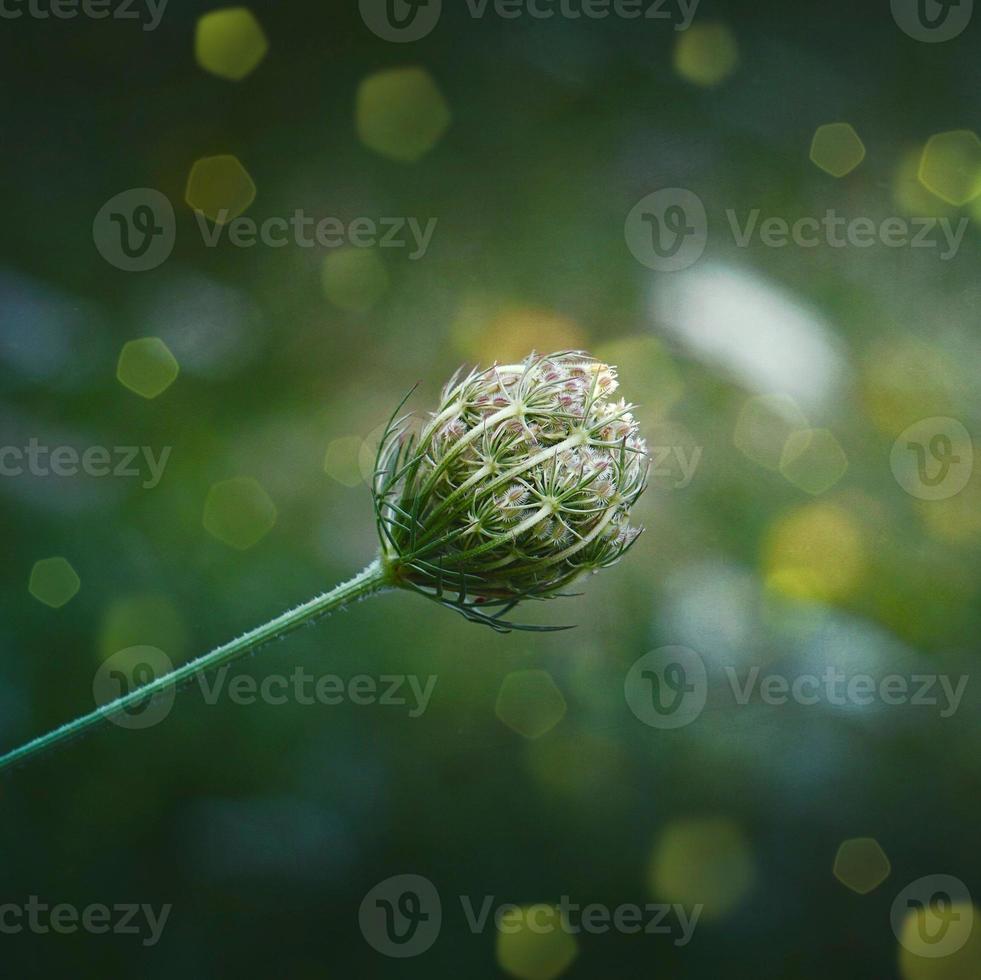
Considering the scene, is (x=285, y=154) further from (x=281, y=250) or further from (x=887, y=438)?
(x=887, y=438)

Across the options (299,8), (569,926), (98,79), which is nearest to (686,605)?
(569,926)

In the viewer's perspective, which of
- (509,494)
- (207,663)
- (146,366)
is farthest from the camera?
(146,366)

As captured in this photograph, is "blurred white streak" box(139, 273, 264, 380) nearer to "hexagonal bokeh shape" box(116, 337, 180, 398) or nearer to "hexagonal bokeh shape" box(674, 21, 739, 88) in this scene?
"hexagonal bokeh shape" box(116, 337, 180, 398)

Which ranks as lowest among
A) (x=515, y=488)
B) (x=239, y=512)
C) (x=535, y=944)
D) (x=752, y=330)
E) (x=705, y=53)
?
(x=535, y=944)

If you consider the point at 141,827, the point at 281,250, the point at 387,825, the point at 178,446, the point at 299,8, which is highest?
the point at 299,8

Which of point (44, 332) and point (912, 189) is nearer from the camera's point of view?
point (44, 332)

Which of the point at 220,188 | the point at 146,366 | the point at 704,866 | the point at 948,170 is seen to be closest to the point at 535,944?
the point at 704,866

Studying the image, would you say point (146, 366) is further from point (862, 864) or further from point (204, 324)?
point (862, 864)
